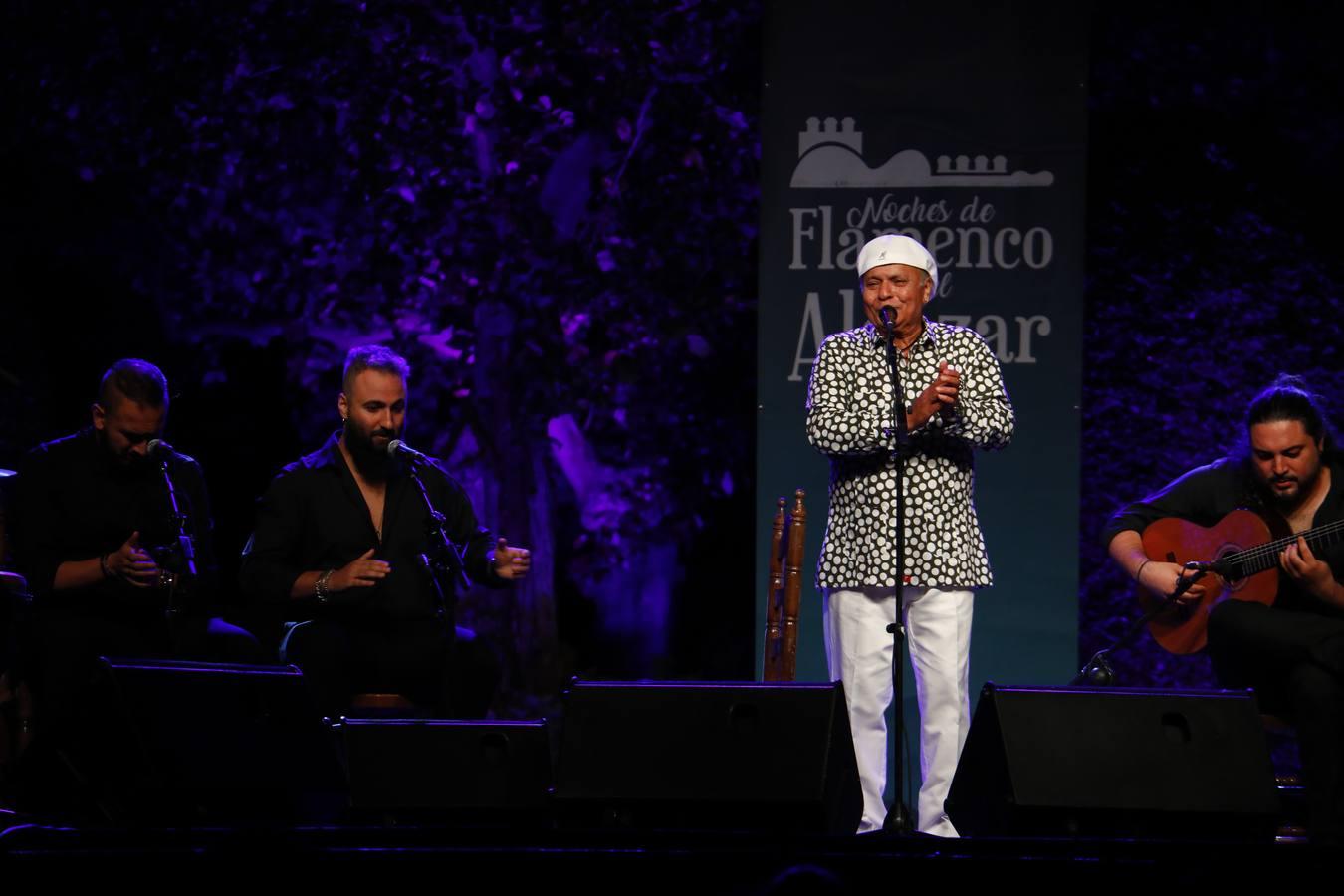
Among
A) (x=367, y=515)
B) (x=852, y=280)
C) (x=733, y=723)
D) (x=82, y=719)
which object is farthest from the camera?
(x=852, y=280)

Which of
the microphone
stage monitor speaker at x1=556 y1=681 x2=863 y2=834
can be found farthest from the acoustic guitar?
the microphone

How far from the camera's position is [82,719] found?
328 centimetres

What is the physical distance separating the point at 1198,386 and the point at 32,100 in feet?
16.0

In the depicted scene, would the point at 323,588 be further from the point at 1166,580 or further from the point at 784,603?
the point at 1166,580

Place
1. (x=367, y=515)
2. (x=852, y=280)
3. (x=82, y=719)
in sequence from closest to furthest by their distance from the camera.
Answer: (x=82, y=719), (x=367, y=515), (x=852, y=280)

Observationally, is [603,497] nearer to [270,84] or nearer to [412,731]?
[270,84]

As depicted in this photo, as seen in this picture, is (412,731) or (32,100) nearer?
(412,731)

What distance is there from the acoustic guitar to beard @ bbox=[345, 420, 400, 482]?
7.85ft

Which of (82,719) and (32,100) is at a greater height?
(32,100)

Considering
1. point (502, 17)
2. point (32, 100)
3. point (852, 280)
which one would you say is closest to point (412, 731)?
point (852, 280)

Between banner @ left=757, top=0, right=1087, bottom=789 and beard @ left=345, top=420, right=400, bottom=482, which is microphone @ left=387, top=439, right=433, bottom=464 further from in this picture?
banner @ left=757, top=0, right=1087, bottom=789

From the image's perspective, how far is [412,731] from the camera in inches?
130

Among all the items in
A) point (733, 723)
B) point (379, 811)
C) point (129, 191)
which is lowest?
point (379, 811)

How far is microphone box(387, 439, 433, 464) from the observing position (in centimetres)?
436
